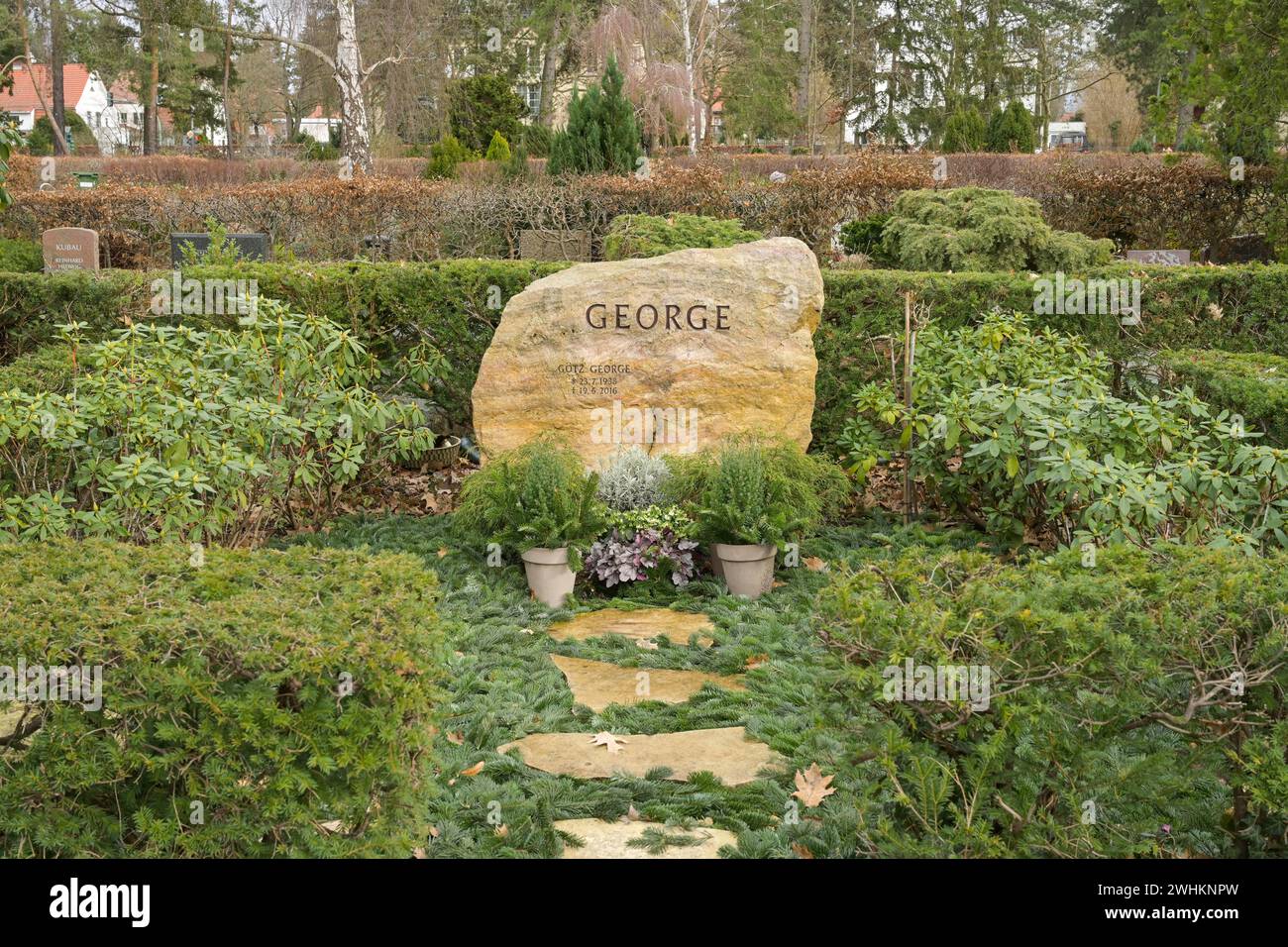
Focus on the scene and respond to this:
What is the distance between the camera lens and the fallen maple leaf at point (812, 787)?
3908 mm

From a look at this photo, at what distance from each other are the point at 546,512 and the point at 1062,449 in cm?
264

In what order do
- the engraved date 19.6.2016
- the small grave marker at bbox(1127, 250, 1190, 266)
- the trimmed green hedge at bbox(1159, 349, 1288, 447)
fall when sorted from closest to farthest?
the trimmed green hedge at bbox(1159, 349, 1288, 447), the engraved date 19.6.2016, the small grave marker at bbox(1127, 250, 1190, 266)

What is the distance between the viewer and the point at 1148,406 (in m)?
6.01

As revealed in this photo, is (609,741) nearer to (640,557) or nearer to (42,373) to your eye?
(640,557)

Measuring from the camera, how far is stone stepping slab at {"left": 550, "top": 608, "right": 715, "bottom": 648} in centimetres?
576

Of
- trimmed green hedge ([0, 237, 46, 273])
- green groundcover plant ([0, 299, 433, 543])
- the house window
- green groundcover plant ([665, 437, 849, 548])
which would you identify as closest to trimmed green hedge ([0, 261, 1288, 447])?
green groundcover plant ([0, 299, 433, 543])

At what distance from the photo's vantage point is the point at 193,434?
5875mm

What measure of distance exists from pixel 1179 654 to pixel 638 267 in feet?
15.8

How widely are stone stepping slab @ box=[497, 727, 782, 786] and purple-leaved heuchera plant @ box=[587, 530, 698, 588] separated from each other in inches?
75.7

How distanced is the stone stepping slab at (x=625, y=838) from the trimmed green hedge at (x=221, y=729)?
697 millimetres

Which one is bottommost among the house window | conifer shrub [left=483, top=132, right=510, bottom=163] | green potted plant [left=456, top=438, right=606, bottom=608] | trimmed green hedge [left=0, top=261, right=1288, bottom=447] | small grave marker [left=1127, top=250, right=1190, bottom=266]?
green potted plant [left=456, top=438, right=606, bottom=608]

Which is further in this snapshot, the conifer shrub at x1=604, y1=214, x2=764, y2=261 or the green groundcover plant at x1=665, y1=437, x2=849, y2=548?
the conifer shrub at x1=604, y1=214, x2=764, y2=261

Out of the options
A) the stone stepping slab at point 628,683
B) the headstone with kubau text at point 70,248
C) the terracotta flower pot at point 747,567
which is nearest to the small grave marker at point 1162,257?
the terracotta flower pot at point 747,567

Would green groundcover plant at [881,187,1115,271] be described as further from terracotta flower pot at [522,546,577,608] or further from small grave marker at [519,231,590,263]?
terracotta flower pot at [522,546,577,608]
